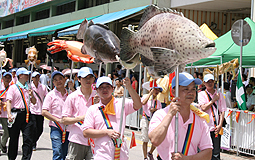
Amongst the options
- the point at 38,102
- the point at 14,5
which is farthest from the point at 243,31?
the point at 14,5

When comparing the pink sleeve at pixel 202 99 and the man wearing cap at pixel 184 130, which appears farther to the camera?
the pink sleeve at pixel 202 99

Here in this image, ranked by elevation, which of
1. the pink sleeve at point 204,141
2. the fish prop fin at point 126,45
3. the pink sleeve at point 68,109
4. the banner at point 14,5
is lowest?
the pink sleeve at point 204,141

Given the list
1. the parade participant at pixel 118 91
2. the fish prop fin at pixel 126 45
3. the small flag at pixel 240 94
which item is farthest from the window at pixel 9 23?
the fish prop fin at pixel 126 45

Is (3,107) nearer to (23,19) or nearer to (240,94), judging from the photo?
(240,94)

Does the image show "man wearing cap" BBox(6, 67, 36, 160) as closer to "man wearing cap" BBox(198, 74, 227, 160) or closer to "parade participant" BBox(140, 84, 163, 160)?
"parade participant" BBox(140, 84, 163, 160)

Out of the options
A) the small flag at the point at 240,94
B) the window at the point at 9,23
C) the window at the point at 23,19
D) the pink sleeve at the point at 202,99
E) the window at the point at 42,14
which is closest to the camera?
the pink sleeve at the point at 202,99

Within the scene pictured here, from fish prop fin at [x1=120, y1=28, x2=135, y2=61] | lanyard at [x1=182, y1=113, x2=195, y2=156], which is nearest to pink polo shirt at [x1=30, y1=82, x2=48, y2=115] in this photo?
fish prop fin at [x1=120, y1=28, x2=135, y2=61]

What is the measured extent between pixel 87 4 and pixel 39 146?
14.9 metres

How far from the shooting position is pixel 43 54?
116 ft

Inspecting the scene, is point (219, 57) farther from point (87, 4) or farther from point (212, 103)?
point (87, 4)

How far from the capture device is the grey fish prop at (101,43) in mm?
4375

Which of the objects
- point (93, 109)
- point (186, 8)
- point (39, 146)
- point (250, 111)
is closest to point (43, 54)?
point (186, 8)

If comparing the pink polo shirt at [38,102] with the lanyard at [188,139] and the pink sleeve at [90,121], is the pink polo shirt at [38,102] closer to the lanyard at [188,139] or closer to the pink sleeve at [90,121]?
the pink sleeve at [90,121]

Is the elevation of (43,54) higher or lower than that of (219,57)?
higher
